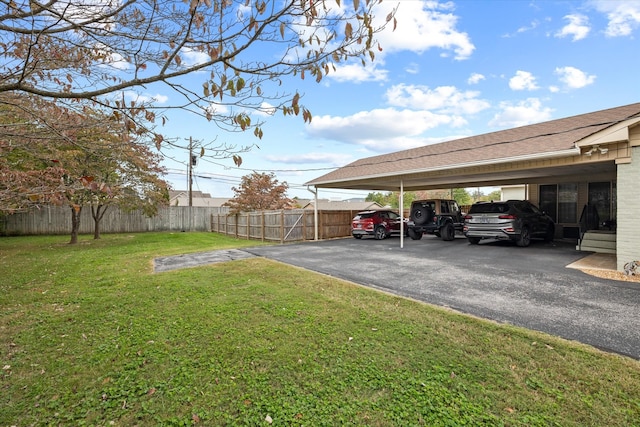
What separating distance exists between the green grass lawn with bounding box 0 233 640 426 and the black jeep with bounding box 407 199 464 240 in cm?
908

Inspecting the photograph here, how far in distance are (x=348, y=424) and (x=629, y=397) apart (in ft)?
7.37

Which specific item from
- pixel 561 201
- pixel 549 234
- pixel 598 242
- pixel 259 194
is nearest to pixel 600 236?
pixel 598 242

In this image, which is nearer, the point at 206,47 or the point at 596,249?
the point at 206,47

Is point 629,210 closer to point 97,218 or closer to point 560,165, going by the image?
point 560,165

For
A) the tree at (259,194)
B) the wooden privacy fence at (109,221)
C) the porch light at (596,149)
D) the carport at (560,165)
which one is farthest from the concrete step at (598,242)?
the wooden privacy fence at (109,221)

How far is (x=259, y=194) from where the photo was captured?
24.7 m

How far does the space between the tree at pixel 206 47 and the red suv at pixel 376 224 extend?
12128 mm

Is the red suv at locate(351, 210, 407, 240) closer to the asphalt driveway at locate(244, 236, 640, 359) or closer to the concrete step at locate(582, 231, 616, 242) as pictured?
the asphalt driveway at locate(244, 236, 640, 359)

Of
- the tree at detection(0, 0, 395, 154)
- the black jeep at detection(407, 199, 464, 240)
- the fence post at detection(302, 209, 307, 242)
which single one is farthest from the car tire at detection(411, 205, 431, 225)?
the tree at detection(0, 0, 395, 154)

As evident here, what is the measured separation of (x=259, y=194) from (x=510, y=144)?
1841 cm

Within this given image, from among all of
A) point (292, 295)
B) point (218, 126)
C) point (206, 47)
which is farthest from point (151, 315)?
point (206, 47)

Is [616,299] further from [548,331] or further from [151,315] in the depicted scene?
[151,315]

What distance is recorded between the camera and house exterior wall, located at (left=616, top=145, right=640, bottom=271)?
646 centimetres

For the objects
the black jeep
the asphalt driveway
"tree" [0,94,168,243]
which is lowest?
the asphalt driveway
